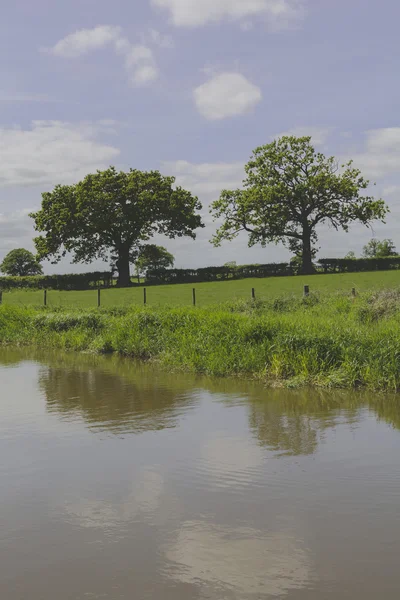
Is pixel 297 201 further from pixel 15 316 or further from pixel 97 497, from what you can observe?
pixel 97 497

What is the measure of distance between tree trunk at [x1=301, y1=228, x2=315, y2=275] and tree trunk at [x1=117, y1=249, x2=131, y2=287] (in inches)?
704

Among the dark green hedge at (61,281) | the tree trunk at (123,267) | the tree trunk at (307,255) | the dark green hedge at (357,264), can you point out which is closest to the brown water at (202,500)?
the dark green hedge at (61,281)

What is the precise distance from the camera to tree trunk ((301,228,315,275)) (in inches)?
2511

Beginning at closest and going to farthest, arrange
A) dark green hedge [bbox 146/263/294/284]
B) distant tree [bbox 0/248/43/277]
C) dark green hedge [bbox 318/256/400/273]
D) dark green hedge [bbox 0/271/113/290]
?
dark green hedge [bbox 0/271/113/290], dark green hedge [bbox 146/263/294/284], dark green hedge [bbox 318/256/400/273], distant tree [bbox 0/248/43/277]

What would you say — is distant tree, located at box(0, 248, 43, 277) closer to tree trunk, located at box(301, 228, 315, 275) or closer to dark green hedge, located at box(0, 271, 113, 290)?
dark green hedge, located at box(0, 271, 113, 290)

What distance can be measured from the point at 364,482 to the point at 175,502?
2277 millimetres

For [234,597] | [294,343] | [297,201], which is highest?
[297,201]

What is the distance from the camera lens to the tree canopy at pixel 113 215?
207ft

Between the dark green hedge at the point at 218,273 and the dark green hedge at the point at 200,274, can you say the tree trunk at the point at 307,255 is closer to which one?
the dark green hedge at the point at 200,274

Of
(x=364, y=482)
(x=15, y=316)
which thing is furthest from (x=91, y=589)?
(x=15, y=316)

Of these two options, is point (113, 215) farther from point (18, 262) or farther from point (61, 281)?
point (18, 262)

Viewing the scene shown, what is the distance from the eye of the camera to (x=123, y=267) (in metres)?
64.9

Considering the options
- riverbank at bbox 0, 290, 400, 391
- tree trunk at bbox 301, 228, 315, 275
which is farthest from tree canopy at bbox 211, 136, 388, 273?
riverbank at bbox 0, 290, 400, 391

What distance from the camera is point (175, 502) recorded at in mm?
6801
